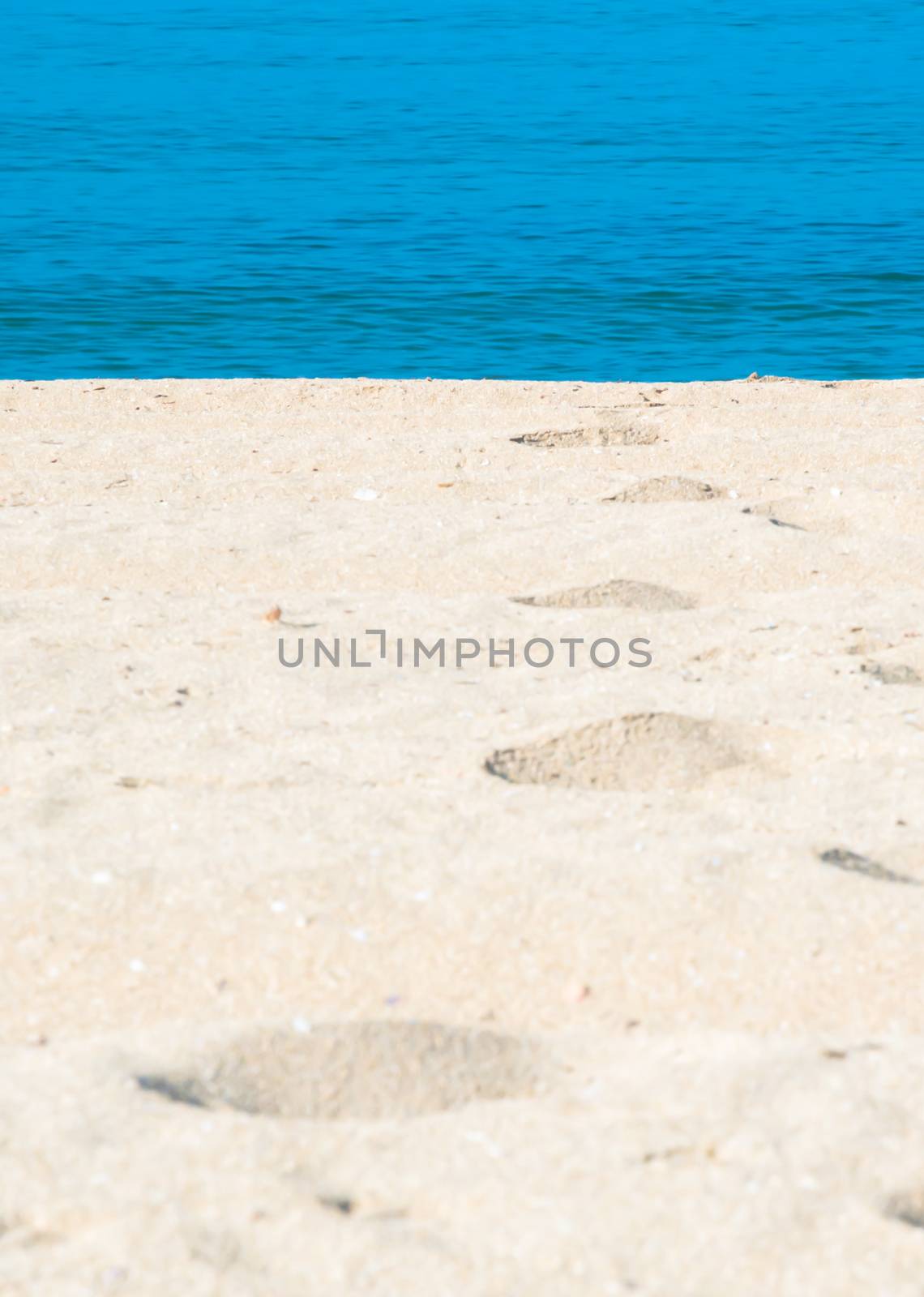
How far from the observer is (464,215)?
47.0 feet

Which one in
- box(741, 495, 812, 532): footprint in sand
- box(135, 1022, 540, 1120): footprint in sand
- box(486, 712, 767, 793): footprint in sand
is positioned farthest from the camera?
box(741, 495, 812, 532): footprint in sand

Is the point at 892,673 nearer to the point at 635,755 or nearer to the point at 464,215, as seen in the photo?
the point at 635,755

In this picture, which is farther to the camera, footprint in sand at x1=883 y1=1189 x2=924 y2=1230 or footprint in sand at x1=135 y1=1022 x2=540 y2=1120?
footprint in sand at x1=135 y1=1022 x2=540 y2=1120

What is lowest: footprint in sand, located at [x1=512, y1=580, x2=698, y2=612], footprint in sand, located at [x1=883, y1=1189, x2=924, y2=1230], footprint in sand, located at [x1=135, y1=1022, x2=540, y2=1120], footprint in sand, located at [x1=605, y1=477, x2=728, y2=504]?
footprint in sand, located at [x1=883, y1=1189, x2=924, y2=1230]

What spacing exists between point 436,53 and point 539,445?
2597 cm

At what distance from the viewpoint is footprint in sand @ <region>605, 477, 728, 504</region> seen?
507cm

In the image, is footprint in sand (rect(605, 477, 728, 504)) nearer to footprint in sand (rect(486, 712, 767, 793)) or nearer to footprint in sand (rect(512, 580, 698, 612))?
footprint in sand (rect(512, 580, 698, 612))

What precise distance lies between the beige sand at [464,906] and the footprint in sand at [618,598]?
0.01 metres

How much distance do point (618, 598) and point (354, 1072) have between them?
2.24 meters

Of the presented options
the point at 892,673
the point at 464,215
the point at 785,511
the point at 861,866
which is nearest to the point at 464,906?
the point at 861,866

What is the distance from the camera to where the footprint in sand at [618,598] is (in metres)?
4.15

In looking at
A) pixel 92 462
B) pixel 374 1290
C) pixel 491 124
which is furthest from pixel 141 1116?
pixel 491 124

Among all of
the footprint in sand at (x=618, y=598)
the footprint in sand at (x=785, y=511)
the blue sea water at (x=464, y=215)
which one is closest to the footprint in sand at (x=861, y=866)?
the footprint in sand at (x=618, y=598)

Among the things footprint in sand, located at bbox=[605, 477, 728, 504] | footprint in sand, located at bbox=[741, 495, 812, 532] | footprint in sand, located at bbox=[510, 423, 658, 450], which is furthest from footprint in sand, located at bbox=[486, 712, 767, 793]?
footprint in sand, located at bbox=[510, 423, 658, 450]
